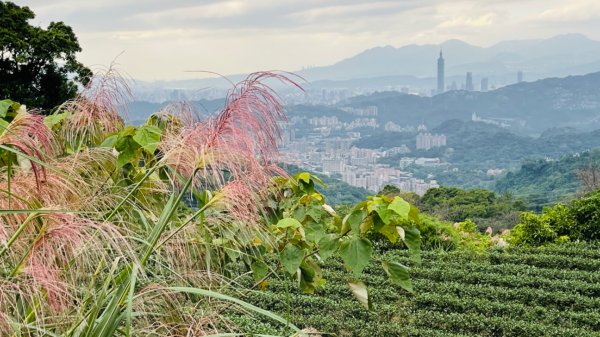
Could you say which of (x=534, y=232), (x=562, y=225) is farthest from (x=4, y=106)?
(x=562, y=225)

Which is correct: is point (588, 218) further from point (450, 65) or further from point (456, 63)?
point (456, 63)

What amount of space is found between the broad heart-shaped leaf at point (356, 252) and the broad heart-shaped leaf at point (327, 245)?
36mm

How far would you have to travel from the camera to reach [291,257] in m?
1.82

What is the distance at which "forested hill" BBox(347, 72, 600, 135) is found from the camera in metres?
81.9

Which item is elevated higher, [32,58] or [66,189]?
[32,58]

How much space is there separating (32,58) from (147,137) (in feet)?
39.2

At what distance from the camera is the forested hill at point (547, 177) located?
88.2ft

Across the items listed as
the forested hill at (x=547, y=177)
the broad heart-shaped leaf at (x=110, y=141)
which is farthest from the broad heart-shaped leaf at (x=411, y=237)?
the forested hill at (x=547, y=177)

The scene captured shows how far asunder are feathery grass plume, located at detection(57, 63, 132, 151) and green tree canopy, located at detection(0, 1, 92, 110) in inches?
423

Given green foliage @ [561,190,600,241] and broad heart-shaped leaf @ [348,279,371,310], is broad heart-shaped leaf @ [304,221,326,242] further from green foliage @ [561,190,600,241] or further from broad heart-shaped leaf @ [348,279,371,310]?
green foliage @ [561,190,600,241]

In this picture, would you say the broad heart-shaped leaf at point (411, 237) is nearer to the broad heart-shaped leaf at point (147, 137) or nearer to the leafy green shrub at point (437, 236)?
the broad heart-shaped leaf at point (147, 137)

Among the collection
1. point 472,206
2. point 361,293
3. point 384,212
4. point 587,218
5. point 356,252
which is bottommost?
point 472,206

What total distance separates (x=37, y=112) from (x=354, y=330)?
8.88ft

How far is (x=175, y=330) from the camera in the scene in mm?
1464
